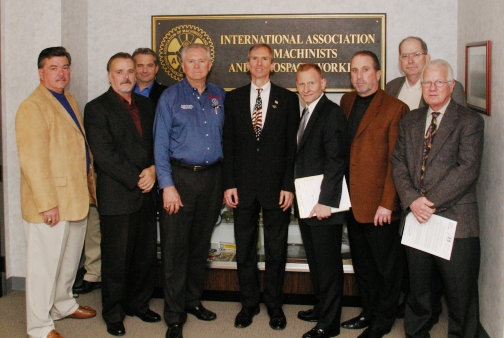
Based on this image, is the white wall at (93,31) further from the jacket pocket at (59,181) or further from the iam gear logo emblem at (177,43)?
the jacket pocket at (59,181)

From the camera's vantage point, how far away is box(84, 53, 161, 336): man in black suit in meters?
3.40

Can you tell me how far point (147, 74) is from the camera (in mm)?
4098

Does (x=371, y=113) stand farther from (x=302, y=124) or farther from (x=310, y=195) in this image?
(x=310, y=195)

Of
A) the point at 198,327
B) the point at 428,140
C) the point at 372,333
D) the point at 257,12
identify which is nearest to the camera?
the point at 428,140

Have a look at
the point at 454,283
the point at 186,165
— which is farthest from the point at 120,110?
the point at 454,283

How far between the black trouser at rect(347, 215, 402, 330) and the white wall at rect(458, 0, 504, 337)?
0.52 metres

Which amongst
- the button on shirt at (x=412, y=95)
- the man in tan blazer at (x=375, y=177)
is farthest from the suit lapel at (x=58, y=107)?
the button on shirt at (x=412, y=95)

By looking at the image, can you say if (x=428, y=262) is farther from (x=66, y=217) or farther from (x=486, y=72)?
(x=66, y=217)

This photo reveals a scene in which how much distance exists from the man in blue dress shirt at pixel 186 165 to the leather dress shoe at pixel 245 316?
35 cm

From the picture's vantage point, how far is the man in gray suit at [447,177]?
285cm

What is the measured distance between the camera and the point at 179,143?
11.3 feet

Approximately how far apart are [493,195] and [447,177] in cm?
47

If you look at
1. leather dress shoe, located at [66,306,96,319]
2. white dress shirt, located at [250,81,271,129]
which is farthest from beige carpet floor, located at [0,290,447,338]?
white dress shirt, located at [250,81,271,129]

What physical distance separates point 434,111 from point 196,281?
6.31ft
